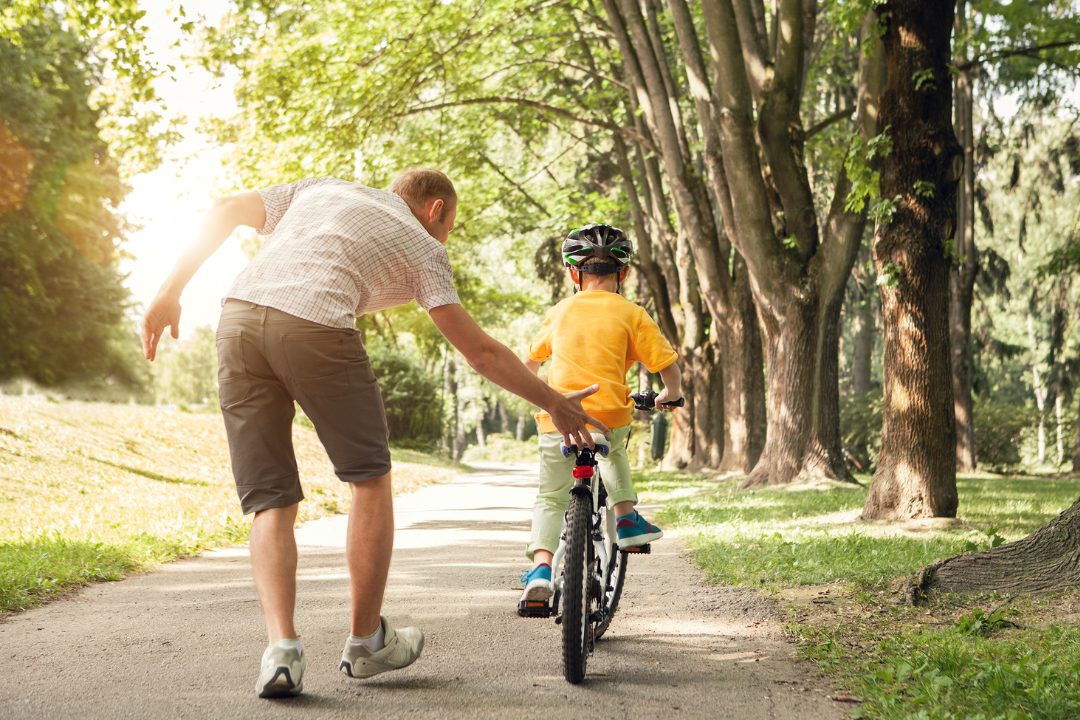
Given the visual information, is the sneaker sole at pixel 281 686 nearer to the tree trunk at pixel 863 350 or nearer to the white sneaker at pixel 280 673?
the white sneaker at pixel 280 673

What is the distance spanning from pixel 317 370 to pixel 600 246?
1681 mm

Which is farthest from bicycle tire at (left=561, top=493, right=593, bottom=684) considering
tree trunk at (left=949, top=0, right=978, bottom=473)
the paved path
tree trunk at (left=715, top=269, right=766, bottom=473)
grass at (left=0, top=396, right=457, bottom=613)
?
tree trunk at (left=949, top=0, right=978, bottom=473)

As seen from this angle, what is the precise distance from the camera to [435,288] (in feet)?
10.5

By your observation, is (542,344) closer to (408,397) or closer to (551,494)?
(551,494)

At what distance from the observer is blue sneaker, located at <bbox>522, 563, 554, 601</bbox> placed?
3.58 m

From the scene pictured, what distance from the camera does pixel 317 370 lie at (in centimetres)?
308

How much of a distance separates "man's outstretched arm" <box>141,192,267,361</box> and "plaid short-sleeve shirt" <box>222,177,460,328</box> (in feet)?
0.49

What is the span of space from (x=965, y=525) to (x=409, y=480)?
11.1 meters

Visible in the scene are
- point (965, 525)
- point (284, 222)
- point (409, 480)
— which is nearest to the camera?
point (284, 222)

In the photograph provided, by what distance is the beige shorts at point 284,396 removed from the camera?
3.07m

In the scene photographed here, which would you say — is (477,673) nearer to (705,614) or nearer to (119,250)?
(705,614)

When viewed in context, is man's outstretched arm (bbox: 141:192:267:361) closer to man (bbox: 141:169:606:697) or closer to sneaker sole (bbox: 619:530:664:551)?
man (bbox: 141:169:606:697)

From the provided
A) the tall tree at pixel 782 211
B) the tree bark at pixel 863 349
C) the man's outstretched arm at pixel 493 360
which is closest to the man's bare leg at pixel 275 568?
the man's outstretched arm at pixel 493 360

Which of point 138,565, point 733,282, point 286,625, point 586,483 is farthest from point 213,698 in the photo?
point 733,282
